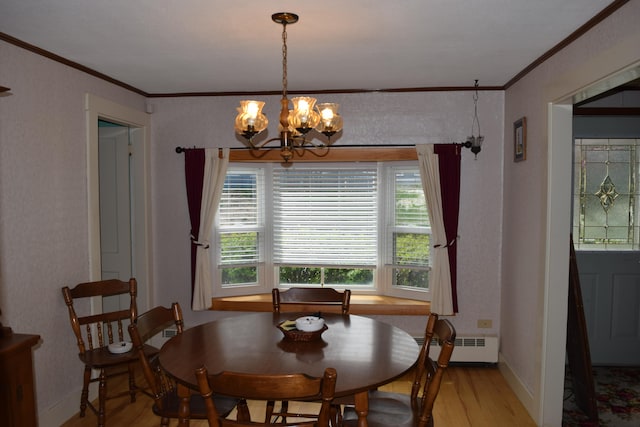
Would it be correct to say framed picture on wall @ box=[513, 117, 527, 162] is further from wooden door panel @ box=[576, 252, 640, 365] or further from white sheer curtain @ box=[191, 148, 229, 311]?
white sheer curtain @ box=[191, 148, 229, 311]

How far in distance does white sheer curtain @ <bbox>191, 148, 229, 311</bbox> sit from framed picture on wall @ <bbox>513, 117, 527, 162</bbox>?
2.51 m

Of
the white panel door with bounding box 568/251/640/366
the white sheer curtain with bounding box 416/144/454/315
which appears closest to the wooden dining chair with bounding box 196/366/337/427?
the white sheer curtain with bounding box 416/144/454/315

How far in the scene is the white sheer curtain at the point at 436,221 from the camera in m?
4.28

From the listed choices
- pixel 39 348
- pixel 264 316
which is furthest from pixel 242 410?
pixel 39 348

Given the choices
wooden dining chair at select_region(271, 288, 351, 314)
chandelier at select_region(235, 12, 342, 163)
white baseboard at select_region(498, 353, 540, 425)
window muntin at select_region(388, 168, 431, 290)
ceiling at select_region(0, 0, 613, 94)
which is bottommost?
white baseboard at select_region(498, 353, 540, 425)

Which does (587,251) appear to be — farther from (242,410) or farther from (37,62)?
(37,62)

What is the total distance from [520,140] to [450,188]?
0.74 metres

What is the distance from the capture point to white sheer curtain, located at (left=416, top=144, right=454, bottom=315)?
428 cm

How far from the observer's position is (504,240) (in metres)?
4.32

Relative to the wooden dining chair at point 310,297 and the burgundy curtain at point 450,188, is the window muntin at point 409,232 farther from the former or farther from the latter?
the wooden dining chair at point 310,297

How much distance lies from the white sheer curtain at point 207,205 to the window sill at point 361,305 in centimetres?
18

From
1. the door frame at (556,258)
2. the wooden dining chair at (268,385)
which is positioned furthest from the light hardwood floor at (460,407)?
the wooden dining chair at (268,385)

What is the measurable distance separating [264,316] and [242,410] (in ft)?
2.15

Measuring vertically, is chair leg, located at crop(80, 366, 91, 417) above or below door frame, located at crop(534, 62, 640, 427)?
below
